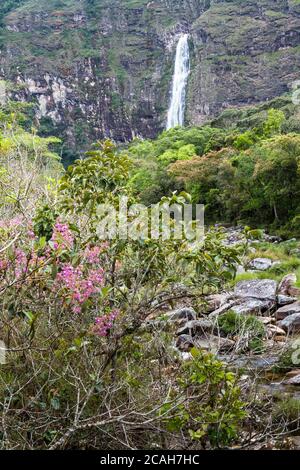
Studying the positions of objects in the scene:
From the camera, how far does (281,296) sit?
32.7 ft

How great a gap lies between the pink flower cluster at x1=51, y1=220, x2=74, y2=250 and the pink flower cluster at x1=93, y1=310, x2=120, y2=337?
21.2 inches

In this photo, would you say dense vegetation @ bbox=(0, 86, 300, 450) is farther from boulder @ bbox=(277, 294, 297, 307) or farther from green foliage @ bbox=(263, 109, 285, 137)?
green foliage @ bbox=(263, 109, 285, 137)

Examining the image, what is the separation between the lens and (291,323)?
827 centimetres

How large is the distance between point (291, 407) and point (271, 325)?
3.28 m

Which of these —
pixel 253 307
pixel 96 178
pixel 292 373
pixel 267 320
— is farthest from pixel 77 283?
pixel 253 307

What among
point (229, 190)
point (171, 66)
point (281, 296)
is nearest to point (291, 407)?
point (281, 296)

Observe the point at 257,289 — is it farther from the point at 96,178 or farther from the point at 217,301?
the point at 96,178

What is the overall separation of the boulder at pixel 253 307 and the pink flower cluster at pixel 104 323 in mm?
5432

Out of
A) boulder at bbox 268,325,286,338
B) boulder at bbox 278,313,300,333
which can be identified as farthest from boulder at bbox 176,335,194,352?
boulder at bbox 278,313,300,333

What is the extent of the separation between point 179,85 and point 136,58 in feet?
47.2

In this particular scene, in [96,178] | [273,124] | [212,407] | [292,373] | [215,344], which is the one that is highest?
[273,124]

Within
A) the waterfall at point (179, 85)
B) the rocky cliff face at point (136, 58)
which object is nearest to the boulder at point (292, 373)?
the rocky cliff face at point (136, 58)

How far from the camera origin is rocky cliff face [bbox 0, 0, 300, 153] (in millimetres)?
Result: 60531
